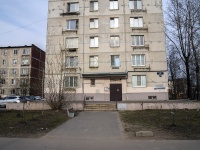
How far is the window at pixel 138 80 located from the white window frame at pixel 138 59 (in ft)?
5.64

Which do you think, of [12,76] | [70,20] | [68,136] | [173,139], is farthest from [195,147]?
[12,76]

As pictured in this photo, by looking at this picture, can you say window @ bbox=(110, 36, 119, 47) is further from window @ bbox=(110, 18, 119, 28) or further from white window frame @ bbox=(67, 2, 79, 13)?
white window frame @ bbox=(67, 2, 79, 13)

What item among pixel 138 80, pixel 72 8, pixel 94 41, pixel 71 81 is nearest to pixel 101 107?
pixel 138 80

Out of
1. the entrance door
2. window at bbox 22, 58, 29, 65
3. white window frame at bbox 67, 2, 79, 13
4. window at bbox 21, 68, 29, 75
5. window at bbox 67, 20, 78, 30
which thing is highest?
white window frame at bbox 67, 2, 79, 13

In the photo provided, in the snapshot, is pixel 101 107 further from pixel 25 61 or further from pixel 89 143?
pixel 25 61

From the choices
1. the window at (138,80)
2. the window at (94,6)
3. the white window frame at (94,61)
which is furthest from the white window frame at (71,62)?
the window at (138,80)

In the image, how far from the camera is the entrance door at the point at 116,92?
2628 centimetres

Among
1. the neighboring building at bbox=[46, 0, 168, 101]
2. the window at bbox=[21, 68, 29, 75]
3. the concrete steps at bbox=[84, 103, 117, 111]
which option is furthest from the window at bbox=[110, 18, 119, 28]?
the window at bbox=[21, 68, 29, 75]

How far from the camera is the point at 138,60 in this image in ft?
87.4

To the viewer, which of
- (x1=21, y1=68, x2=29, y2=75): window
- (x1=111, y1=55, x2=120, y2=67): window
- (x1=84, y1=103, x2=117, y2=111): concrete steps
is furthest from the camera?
(x1=21, y1=68, x2=29, y2=75): window

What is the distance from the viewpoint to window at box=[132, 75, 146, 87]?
85.7ft

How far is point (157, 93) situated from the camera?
84.5 feet

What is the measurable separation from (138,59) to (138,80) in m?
2.78

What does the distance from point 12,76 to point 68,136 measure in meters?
54.8
